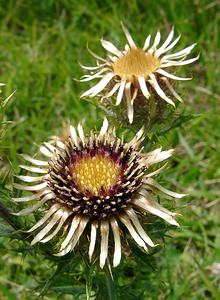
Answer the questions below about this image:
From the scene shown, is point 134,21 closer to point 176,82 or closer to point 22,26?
point 22,26

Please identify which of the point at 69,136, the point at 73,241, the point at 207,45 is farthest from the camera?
the point at 207,45

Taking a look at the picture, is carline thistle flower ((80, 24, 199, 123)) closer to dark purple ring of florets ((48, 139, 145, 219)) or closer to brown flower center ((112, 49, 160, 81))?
brown flower center ((112, 49, 160, 81))

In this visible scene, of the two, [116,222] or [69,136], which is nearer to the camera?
[116,222]

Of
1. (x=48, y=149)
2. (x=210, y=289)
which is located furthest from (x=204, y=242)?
(x=48, y=149)

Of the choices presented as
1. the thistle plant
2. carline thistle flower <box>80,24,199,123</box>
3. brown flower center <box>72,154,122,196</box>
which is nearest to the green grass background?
carline thistle flower <box>80,24,199,123</box>

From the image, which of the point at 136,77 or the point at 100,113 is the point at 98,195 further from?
the point at 100,113

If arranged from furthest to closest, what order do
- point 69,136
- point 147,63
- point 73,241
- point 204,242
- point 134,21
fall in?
point 134,21, point 204,242, point 147,63, point 69,136, point 73,241
